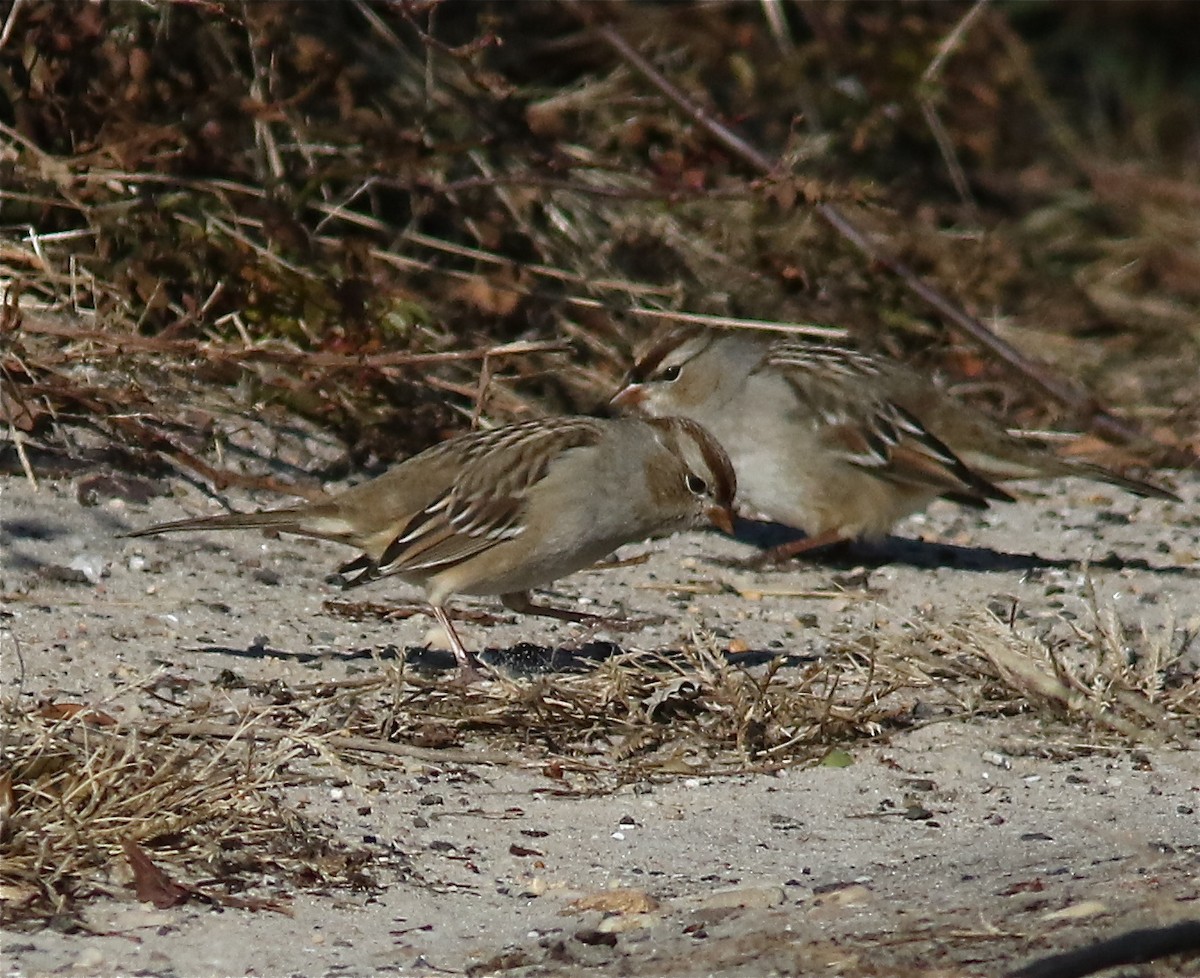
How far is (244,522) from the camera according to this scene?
5590 millimetres

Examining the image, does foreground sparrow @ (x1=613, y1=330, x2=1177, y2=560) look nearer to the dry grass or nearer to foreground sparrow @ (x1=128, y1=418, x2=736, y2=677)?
foreground sparrow @ (x1=128, y1=418, x2=736, y2=677)

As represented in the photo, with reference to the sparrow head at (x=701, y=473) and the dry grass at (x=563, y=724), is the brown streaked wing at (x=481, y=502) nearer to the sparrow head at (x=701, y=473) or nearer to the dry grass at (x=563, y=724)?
the sparrow head at (x=701, y=473)

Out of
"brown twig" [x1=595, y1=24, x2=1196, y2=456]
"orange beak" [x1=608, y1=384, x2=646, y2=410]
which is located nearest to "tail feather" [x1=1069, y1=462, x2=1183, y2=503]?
"brown twig" [x1=595, y1=24, x2=1196, y2=456]

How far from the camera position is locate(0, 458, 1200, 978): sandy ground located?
3691mm

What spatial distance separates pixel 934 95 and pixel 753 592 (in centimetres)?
444

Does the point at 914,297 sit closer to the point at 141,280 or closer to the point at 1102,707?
the point at 141,280

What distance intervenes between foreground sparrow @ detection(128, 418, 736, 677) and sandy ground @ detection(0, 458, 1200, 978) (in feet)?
1.03

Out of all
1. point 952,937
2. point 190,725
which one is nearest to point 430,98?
point 190,725

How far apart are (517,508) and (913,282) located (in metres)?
2.95

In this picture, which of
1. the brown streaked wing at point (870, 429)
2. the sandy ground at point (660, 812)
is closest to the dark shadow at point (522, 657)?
the sandy ground at point (660, 812)

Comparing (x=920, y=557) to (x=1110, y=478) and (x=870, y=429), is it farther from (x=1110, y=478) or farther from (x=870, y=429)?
(x=1110, y=478)

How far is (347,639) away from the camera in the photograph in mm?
5805

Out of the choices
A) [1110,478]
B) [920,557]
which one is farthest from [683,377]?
[1110,478]

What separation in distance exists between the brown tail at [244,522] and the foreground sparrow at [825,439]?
182 centimetres
